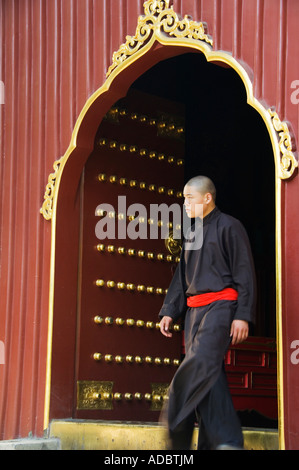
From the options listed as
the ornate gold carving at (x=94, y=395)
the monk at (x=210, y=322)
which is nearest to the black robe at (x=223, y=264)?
the monk at (x=210, y=322)

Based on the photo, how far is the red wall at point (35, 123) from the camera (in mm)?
7148

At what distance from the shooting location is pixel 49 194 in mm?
7410

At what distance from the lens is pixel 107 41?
714 centimetres

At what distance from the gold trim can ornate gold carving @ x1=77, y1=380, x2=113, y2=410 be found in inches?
11.0

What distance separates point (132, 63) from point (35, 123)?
122 centimetres

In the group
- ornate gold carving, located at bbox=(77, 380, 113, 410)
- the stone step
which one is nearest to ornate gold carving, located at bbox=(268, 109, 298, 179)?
the stone step

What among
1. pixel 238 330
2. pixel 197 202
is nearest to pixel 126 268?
pixel 197 202

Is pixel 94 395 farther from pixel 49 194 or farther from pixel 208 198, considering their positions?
pixel 208 198

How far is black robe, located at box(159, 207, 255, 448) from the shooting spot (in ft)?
17.9

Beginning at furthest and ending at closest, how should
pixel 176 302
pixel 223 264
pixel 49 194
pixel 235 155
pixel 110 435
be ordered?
pixel 235 155
pixel 49 194
pixel 110 435
pixel 176 302
pixel 223 264

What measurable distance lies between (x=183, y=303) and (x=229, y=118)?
399 cm
